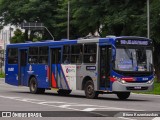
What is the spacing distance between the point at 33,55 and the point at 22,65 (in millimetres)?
1564

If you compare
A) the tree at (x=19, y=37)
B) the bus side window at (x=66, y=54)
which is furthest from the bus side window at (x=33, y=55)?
the tree at (x=19, y=37)

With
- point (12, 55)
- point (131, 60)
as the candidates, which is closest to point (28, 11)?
point (12, 55)

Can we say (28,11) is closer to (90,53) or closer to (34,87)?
(34,87)

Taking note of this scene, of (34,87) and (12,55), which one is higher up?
(12,55)

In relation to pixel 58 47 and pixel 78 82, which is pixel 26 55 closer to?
pixel 58 47

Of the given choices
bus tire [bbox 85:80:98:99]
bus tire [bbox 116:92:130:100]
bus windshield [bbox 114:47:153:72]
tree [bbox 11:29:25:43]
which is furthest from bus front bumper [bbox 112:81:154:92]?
tree [bbox 11:29:25:43]

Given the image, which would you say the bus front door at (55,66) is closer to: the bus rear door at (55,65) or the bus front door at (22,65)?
the bus rear door at (55,65)

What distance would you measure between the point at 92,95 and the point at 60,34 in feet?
118

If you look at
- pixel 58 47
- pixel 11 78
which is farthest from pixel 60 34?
pixel 58 47

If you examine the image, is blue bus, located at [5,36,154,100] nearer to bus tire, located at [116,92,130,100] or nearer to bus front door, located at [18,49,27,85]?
bus tire, located at [116,92,130,100]

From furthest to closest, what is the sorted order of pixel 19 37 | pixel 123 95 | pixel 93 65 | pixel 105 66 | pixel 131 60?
pixel 19 37 < pixel 123 95 < pixel 93 65 < pixel 105 66 < pixel 131 60

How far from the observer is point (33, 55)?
32438mm

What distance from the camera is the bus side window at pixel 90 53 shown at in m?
27.0

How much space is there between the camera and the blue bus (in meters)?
26.0
